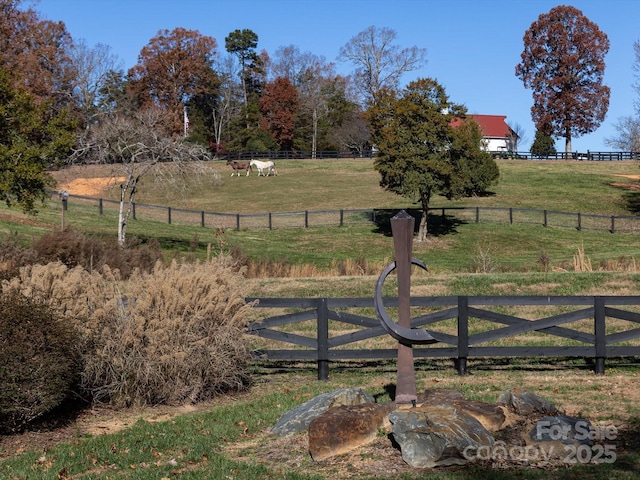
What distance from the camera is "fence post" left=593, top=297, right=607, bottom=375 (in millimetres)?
12476

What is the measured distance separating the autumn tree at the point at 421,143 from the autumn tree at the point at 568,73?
47.2 metres

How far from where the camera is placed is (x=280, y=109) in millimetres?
95000

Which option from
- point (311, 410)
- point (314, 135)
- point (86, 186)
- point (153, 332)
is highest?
point (314, 135)

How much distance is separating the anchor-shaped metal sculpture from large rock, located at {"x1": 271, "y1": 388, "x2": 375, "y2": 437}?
570 mm

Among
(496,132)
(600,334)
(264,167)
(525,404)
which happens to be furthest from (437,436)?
(496,132)

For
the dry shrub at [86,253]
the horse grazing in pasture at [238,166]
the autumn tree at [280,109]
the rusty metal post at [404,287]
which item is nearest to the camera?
the rusty metal post at [404,287]

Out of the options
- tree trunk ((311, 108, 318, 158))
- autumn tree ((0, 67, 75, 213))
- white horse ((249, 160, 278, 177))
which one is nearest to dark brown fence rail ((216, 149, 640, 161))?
tree trunk ((311, 108, 318, 158))

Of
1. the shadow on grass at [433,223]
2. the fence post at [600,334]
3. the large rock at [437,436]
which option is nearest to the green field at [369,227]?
the shadow on grass at [433,223]

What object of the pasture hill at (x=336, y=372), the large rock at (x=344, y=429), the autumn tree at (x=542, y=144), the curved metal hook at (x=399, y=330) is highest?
the autumn tree at (x=542, y=144)

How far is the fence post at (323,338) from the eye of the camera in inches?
491

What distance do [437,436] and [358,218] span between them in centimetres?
4330

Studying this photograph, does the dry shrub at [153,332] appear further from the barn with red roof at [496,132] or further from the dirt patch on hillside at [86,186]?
the barn with red roof at [496,132]

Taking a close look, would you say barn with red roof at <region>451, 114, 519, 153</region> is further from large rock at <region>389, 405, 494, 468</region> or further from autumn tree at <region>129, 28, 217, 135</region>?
large rock at <region>389, 405, 494, 468</region>

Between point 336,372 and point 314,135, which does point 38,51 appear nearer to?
point 314,135
